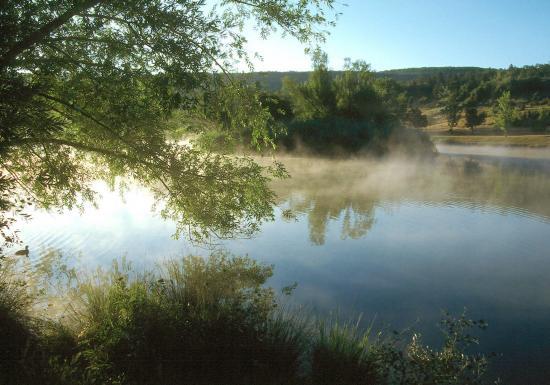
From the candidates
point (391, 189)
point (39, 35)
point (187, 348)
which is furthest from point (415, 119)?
point (187, 348)

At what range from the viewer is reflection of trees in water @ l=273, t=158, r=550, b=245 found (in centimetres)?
1799

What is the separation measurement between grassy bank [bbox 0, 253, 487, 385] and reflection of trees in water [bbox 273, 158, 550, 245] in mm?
7430

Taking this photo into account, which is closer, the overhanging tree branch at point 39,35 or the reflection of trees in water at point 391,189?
the overhanging tree branch at point 39,35

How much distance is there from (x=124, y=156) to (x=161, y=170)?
69cm

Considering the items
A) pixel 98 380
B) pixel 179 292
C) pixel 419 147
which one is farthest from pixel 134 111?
pixel 419 147

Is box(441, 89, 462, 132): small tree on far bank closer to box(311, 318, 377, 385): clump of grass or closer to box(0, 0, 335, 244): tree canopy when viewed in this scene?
box(0, 0, 335, 244): tree canopy

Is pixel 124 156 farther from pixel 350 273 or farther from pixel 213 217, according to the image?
pixel 350 273

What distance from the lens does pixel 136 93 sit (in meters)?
7.11

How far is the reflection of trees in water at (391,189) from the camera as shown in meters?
18.0

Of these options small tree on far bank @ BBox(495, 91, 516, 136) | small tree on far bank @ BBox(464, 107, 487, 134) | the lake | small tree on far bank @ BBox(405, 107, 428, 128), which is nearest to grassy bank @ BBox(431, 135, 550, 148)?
small tree on far bank @ BBox(495, 91, 516, 136)

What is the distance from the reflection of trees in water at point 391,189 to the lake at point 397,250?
124 mm

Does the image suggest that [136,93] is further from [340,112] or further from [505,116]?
[505,116]

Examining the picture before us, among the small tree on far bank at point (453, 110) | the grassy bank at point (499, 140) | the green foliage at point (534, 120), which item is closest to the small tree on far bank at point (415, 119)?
the small tree on far bank at point (453, 110)

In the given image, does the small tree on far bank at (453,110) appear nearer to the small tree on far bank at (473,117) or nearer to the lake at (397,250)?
→ the small tree on far bank at (473,117)
